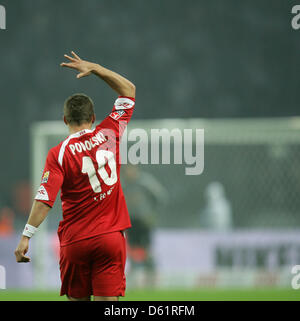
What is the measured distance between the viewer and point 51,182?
4707 millimetres

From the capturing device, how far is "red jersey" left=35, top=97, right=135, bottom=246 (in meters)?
4.75

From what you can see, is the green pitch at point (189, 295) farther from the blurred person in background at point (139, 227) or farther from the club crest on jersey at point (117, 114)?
the club crest on jersey at point (117, 114)

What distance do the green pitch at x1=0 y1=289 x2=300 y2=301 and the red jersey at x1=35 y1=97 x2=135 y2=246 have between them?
4515 mm

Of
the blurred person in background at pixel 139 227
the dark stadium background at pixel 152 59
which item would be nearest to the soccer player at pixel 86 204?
Answer: the blurred person in background at pixel 139 227

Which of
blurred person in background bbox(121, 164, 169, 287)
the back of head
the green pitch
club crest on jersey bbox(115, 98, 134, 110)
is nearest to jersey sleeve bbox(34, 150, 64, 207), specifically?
the back of head

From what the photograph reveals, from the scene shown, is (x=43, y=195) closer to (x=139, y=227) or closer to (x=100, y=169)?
(x=100, y=169)

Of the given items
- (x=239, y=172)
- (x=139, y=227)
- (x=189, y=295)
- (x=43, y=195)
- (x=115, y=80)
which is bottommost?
(x=189, y=295)

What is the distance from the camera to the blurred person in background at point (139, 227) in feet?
38.0

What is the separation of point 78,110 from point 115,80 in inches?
14.0

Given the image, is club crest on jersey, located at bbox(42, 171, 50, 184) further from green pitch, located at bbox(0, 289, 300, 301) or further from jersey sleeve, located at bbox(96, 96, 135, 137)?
green pitch, located at bbox(0, 289, 300, 301)

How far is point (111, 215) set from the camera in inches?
191

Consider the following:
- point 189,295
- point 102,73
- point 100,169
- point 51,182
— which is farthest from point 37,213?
point 189,295
